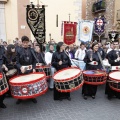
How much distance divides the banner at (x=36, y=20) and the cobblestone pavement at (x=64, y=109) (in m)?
2.53

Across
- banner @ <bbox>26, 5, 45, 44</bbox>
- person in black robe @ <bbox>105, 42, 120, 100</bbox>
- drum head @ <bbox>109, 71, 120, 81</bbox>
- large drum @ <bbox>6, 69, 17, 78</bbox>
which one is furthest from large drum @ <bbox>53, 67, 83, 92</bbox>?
banner @ <bbox>26, 5, 45, 44</bbox>

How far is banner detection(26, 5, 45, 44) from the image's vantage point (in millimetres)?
6559

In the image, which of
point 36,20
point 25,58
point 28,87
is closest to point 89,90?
point 25,58

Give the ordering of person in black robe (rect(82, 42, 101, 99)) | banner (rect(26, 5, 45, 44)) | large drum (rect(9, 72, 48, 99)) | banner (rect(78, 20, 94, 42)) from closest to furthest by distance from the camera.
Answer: large drum (rect(9, 72, 48, 99)) < person in black robe (rect(82, 42, 101, 99)) < banner (rect(26, 5, 45, 44)) < banner (rect(78, 20, 94, 42))

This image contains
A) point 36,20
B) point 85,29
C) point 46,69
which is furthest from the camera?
point 85,29

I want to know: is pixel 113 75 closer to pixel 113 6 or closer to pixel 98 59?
pixel 98 59

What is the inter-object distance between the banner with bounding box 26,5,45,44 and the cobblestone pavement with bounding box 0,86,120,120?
2527 mm

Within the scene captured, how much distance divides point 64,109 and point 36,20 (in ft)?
11.5

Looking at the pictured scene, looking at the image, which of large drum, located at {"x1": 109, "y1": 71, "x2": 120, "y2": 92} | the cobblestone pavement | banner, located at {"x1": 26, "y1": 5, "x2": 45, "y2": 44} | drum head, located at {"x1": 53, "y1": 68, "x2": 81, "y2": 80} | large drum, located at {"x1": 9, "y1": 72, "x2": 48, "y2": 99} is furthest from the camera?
banner, located at {"x1": 26, "y1": 5, "x2": 45, "y2": 44}

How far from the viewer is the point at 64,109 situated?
4.49 meters

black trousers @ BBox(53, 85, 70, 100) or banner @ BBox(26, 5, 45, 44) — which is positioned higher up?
banner @ BBox(26, 5, 45, 44)

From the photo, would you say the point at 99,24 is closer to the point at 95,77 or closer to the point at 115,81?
the point at 95,77

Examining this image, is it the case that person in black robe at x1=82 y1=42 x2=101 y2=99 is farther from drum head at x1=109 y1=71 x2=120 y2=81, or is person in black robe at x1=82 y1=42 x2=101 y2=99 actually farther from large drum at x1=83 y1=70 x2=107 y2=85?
drum head at x1=109 y1=71 x2=120 y2=81

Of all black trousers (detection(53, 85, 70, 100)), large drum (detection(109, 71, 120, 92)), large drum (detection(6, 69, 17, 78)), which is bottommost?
black trousers (detection(53, 85, 70, 100))
